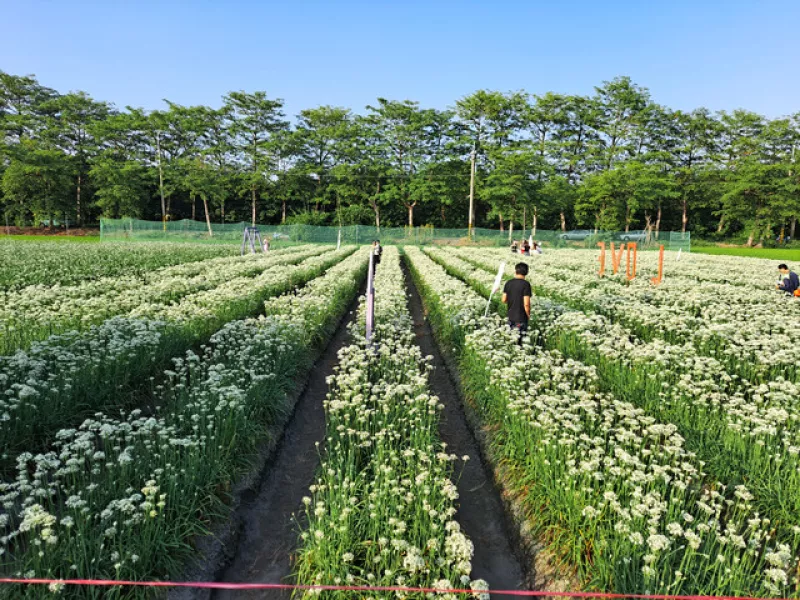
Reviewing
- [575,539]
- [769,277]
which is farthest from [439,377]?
[769,277]

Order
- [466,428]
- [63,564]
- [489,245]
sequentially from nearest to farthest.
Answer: [63,564], [466,428], [489,245]

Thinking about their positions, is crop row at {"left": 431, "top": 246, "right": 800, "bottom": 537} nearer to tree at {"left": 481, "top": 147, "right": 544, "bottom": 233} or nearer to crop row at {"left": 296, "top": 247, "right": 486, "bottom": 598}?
crop row at {"left": 296, "top": 247, "right": 486, "bottom": 598}

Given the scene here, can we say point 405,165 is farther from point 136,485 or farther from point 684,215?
point 136,485

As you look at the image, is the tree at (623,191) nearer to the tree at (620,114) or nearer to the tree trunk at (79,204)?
the tree at (620,114)

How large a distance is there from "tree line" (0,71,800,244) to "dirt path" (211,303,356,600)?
2285 inches

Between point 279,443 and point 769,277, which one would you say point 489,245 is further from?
point 279,443

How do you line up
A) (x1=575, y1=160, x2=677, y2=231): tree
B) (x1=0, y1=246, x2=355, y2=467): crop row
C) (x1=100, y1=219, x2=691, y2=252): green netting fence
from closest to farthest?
1. (x1=0, y1=246, x2=355, y2=467): crop row
2. (x1=100, y1=219, x2=691, y2=252): green netting fence
3. (x1=575, y1=160, x2=677, y2=231): tree

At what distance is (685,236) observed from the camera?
57500 mm

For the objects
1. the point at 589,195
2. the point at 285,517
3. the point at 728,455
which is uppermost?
the point at 589,195

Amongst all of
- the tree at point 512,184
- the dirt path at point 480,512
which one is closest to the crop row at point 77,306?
the dirt path at point 480,512

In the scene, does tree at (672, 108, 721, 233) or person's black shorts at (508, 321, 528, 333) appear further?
tree at (672, 108, 721, 233)

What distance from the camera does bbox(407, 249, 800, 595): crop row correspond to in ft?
10.6

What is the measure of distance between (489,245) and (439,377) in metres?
47.9

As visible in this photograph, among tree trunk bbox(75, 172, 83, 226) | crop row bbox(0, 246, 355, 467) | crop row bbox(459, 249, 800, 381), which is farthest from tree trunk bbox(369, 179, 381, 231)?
crop row bbox(0, 246, 355, 467)
